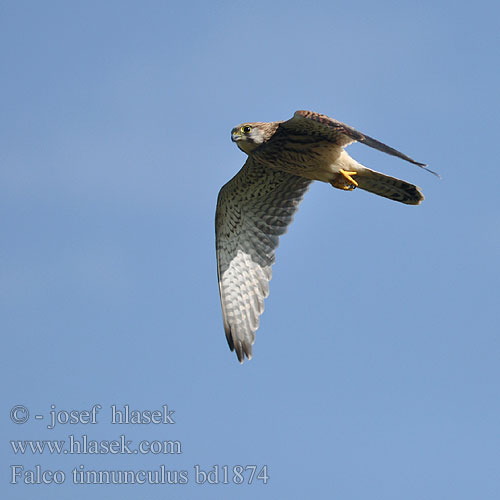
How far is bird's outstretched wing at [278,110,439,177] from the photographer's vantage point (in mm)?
8047

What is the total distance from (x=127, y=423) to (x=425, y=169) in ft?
14.4

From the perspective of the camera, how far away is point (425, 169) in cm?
719

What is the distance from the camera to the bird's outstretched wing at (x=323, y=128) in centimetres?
805

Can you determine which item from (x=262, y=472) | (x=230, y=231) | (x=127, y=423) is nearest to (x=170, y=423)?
(x=127, y=423)

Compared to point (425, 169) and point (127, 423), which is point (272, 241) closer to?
point (127, 423)

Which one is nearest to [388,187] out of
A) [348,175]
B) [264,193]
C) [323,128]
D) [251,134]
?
[348,175]

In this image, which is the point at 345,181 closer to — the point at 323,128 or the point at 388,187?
the point at 388,187

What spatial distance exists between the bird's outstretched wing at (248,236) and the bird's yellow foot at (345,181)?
1.01 m

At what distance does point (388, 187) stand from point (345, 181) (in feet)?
1.67

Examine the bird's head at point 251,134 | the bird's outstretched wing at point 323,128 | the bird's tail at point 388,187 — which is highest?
the bird's head at point 251,134

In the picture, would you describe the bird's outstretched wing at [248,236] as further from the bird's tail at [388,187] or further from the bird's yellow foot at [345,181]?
the bird's tail at [388,187]

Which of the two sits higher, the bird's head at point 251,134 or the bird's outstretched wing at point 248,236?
the bird's head at point 251,134

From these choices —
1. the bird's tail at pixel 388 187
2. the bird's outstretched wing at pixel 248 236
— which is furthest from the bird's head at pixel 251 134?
the bird's tail at pixel 388 187

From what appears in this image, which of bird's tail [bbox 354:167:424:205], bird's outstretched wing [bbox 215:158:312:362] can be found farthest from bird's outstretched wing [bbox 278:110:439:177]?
bird's outstretched wing [bbox 215:158:312:362]
